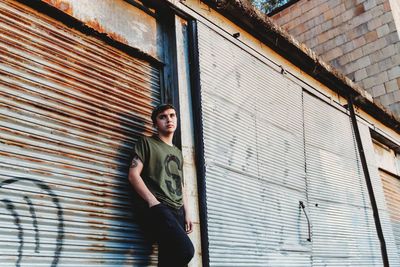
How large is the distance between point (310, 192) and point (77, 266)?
3681 millimetres

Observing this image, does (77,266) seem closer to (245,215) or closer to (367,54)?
(245,215)

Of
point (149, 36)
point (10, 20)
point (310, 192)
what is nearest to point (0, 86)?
point (10, 20)

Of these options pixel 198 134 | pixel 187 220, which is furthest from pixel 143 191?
pixel 198 134

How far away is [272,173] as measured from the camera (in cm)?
495

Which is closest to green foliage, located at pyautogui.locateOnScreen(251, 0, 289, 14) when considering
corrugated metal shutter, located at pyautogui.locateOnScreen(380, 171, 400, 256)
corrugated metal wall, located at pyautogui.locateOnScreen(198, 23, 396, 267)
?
corrugated metal shutter, located at pyautogui.locateOnScreen(380, 171, 400, 256)

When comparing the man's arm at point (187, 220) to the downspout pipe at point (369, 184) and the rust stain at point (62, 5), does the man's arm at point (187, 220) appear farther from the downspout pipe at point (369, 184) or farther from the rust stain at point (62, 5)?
the downspout pipe at point (369, 184)

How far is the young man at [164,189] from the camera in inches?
116

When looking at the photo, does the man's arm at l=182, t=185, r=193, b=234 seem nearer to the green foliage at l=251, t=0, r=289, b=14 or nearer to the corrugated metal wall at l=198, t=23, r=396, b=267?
the corrugated metal wall at l=198, t=23, r=396, b=267

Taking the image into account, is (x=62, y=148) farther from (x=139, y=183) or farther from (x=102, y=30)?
(x=102, y=30)

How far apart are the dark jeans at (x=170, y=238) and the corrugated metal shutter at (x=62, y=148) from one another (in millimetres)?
362

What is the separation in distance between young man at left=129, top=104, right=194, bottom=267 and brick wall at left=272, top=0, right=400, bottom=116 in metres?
9.13

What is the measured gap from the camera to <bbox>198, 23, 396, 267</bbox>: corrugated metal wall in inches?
163

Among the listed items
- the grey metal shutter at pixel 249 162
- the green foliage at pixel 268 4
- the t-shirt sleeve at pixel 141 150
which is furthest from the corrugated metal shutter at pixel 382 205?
the green foliage at pixel 268 4

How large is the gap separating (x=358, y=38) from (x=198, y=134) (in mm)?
9410
